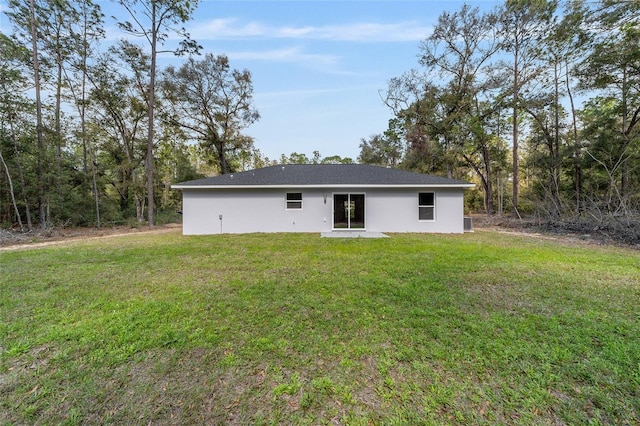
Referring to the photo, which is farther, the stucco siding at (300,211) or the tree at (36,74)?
the tree at (36,74)

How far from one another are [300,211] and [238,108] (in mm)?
13854

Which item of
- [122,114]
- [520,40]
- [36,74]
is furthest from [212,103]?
[520,40]

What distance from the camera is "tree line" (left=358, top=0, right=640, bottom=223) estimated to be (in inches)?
455

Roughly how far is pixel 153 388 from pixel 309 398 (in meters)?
1.27

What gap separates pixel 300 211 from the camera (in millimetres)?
10312

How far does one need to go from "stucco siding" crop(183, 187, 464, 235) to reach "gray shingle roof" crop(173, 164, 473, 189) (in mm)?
348

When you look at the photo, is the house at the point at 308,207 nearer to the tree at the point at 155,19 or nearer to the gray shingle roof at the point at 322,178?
the gray shingle roof at the point at 322,178

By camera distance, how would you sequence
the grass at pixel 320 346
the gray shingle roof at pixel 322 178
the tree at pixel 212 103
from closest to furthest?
the grass at pixel 320 346
the gray shingle roof at pixel 322 178
the tree at pixel 212 103

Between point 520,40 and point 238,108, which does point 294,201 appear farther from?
point 520,40

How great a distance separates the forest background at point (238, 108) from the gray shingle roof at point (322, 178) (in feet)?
18.0

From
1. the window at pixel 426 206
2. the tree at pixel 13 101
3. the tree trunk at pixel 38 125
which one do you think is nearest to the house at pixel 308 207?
the window at pixel 426 206

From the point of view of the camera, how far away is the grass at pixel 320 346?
1.83m

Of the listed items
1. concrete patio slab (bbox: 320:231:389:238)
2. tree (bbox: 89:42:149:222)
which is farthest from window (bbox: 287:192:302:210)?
tree (bbox: 89:42:149:222)

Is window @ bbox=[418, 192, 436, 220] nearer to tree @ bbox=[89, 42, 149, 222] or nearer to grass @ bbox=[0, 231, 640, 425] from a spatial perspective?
grass @ bbox=[0, 231, 640, 425]
